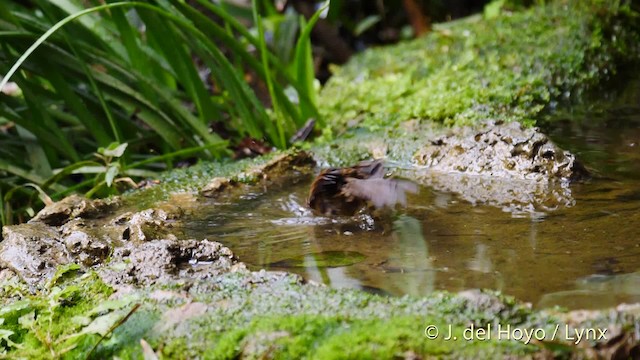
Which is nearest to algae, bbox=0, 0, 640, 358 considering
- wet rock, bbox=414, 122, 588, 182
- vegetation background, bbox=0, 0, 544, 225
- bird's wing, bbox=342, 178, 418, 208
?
bird's wing, bbox=342, 178, 418, 208

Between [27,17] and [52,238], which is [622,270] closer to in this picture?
[52,238]

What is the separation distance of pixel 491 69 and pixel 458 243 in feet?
6.10

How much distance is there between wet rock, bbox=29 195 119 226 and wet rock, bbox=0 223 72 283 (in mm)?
160

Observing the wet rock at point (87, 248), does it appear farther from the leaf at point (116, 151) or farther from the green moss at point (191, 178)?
the leaf at point (116, 151)

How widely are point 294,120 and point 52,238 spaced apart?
4.75 ft

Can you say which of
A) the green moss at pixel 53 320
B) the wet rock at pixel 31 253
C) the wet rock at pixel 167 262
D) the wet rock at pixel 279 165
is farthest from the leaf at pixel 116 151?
the green moss at pixel 53 320

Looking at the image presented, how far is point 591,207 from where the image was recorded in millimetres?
1837

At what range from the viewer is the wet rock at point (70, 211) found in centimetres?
201

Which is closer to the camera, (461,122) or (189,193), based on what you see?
(189,193)

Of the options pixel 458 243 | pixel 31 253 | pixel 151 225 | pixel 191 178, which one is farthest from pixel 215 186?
pixel 458 243

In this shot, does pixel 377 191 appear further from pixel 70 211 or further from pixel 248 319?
pixel 70 211

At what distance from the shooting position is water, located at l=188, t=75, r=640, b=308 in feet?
4.60

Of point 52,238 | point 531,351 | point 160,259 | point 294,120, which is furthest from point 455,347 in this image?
point 294,120

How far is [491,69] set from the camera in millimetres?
3303
